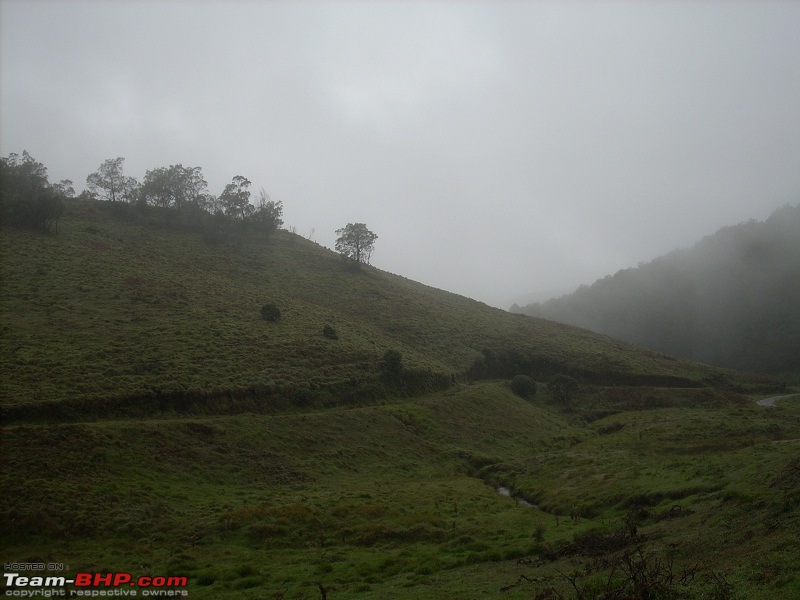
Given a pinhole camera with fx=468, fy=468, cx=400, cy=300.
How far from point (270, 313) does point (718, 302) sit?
129756 millimetres

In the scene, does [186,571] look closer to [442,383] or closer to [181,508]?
[181,508]

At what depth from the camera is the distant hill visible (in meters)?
108

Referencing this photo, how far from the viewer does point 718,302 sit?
5143 inches

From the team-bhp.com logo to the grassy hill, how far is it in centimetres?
67

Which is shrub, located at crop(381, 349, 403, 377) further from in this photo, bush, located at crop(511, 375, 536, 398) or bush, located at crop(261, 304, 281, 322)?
bush, located at crop(511, 375, 536, 398)

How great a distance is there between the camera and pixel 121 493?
22984 mm

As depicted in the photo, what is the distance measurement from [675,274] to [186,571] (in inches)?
6840

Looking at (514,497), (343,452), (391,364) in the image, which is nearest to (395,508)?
(514,497)

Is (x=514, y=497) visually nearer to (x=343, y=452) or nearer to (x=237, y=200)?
(x=343, y=452)

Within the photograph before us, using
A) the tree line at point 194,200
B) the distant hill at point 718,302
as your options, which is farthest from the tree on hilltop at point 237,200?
the distant hill at point 718,302

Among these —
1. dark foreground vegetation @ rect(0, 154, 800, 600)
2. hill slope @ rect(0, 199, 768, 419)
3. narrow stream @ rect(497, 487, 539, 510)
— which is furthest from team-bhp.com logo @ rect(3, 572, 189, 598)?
narrow stream @ rect(497, 487, 539, 510)

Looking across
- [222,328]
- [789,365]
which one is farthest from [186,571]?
[789,365]

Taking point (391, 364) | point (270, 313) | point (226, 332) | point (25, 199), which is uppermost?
point (25, 199)

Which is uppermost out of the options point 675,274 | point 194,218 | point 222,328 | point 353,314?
point 675,274
